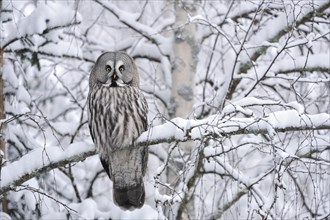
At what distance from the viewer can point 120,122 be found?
4777 mm

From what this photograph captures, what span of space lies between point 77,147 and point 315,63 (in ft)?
7.29

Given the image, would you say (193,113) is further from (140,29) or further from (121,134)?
(140,29)

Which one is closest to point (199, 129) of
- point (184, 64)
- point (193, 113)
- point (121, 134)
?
point (193, 113)

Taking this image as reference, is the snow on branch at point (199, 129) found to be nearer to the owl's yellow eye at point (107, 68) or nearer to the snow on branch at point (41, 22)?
the owl's yellow eye at point (107, 68)

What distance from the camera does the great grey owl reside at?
4.78 metres

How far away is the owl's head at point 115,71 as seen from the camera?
5.11 m

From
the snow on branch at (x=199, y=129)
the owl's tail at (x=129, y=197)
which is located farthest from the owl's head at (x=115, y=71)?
the snow on branch at (x=199, y=129)

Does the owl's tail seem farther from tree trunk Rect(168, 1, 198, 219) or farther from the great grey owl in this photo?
tree trunk Rect(168, 1, 198, 219)

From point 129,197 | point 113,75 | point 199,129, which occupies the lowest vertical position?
point 199,129

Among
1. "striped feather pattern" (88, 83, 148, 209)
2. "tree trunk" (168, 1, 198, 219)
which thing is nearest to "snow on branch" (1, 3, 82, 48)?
"striped feather pattern" (88, 83, 148, 209)

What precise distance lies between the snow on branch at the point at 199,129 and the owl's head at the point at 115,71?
1.14 m

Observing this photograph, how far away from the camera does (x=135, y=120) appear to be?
15.6 ft

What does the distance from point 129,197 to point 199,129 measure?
1.67 meters

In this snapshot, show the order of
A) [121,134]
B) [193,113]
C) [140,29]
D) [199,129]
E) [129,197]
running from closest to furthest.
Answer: [199,129] → [193,113] → [121,134] → [129,197] → [140,29]
